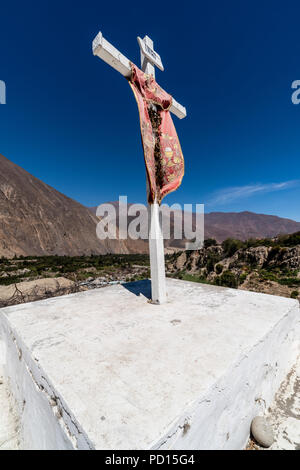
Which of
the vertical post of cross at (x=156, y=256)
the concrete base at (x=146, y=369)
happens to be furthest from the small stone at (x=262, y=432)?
the vertical post of cross at (x=156, y=256)

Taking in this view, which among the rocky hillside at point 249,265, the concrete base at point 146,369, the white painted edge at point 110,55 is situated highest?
the white painted edge at point 110,55

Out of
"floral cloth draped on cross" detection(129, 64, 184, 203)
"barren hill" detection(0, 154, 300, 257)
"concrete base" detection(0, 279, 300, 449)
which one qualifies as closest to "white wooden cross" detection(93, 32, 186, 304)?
"floral cloth draped on cross" detection(129, 64, 184, 203)

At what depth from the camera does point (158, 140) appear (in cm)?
350

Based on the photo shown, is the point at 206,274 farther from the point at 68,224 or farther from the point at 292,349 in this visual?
the point at 68,224

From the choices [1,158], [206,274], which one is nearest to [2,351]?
[206,274]

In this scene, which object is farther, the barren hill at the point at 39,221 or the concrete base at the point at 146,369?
the barren hill at the point at 39,221

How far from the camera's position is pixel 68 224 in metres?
45.6

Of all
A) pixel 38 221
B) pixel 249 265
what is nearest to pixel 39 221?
pixel 38 221

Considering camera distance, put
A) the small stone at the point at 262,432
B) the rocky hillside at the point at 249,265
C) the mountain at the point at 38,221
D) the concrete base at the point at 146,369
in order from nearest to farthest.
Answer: the concrete base at the point at 146,369 < the small stone at the point at 262,432 < the rocky hillside at the point at 249,265 < the mountain at the point at 38,221

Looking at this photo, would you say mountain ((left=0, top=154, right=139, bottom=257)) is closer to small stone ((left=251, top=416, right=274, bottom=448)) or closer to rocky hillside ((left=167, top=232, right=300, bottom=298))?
rocky hillside ((left=167, top=232, right=300, bottom=298))

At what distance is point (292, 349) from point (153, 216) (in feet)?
9.37

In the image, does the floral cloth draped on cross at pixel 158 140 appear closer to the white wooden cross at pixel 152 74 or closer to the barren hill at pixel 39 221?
the white wooden cross at pixel 152 74

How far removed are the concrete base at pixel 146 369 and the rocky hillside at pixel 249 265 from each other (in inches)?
296

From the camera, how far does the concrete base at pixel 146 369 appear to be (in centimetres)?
125
